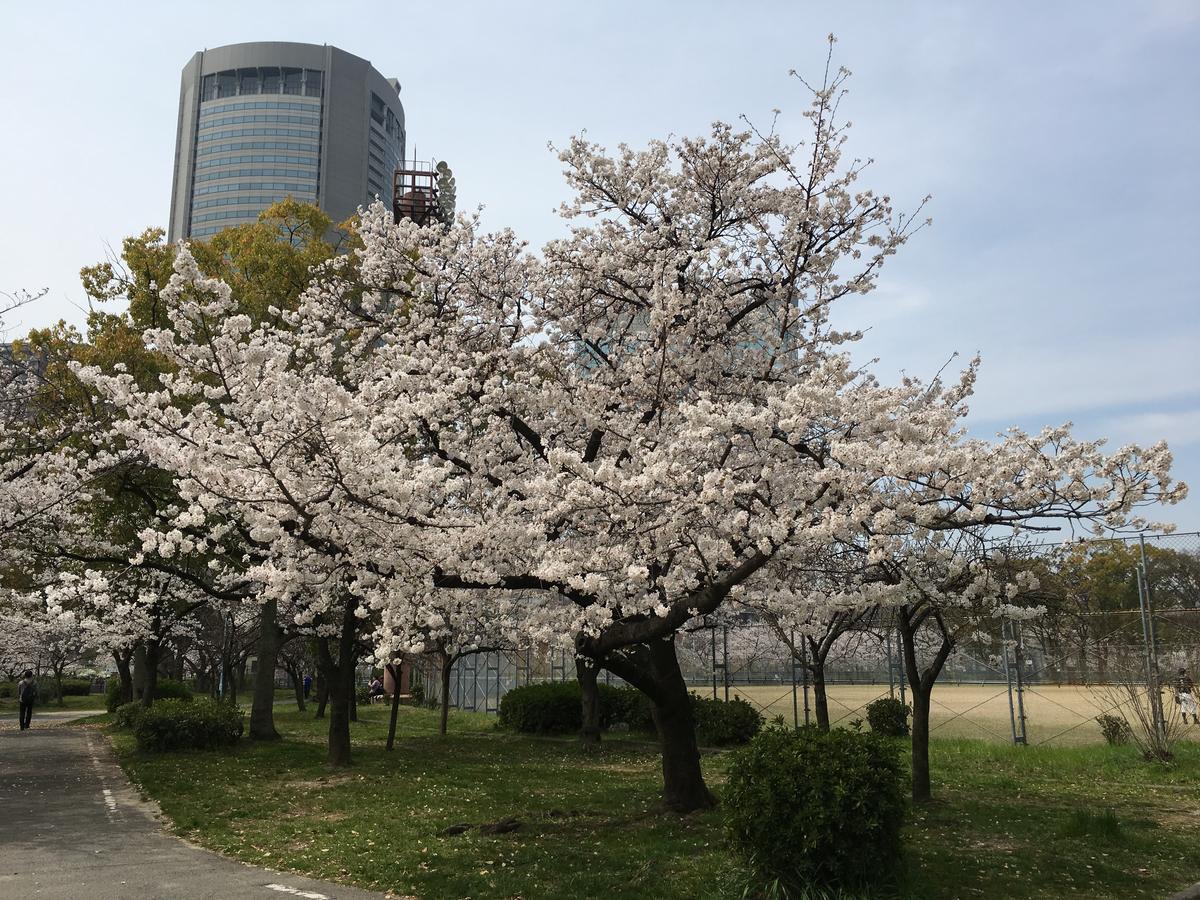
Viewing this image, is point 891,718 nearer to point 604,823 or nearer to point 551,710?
point 551,710

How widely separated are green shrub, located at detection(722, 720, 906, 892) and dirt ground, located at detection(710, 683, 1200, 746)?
998 centimetres

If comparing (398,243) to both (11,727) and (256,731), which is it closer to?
(256,731)

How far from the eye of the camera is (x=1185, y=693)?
45.5 ft

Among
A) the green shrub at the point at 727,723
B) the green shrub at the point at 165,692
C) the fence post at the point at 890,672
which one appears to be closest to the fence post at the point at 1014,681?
the fence post at the point at 890,672

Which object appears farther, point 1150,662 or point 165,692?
point 165,692

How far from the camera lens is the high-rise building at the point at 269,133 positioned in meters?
120

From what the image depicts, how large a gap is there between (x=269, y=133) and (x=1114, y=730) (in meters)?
129

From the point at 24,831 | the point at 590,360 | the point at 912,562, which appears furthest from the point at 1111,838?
the point at 24,831

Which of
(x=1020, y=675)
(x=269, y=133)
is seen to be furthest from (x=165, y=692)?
(x=269, y=133)

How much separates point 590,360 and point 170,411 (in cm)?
561

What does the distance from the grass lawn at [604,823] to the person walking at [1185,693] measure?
57 cm

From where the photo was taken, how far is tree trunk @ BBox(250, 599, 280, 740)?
19.1 m

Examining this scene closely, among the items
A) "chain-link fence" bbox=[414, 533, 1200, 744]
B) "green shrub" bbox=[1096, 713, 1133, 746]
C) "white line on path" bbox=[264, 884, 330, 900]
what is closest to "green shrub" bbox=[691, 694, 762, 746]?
"chain-link fence" bbox=[414, 533, 1200, 744]

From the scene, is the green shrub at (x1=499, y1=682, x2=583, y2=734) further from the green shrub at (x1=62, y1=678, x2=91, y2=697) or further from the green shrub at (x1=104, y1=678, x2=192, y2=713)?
the green shrub at (x1=62, y1=678, x2=91, y2=697)
